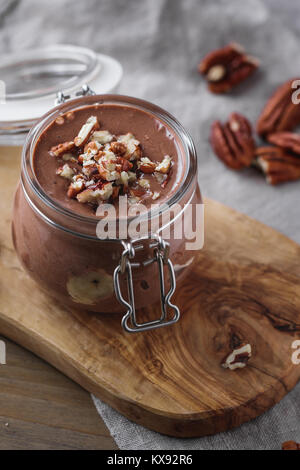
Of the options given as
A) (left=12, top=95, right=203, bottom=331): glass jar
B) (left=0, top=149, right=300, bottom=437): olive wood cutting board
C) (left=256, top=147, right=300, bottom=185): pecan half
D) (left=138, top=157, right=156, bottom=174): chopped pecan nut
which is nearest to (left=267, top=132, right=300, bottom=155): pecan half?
(left=256, top=147, right=300, bottom=185): pecan half

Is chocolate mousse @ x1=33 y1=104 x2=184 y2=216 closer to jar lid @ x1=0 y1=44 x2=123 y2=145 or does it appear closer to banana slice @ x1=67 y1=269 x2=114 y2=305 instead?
banana slice @ x1=67 y1=269 x2=114 y2=305

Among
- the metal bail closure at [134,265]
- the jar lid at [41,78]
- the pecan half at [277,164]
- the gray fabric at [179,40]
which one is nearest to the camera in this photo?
the metal bail closure at [134,265]

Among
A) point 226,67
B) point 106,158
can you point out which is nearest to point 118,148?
point 106,158

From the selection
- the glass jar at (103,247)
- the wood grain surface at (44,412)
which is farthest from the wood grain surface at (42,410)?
the glass jar at (103,247)

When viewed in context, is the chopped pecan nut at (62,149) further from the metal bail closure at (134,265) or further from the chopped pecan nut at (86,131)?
the metal bail closure at (134,265)

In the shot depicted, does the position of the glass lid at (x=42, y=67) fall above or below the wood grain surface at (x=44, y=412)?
above

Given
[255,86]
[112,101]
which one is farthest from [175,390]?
[255,86]

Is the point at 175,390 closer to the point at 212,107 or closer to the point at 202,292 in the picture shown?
the point at 202,292

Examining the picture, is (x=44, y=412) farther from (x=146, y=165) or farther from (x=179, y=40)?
(x=179, y=40)
